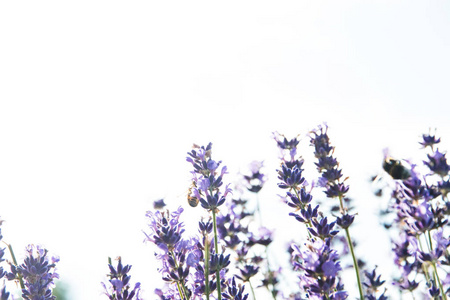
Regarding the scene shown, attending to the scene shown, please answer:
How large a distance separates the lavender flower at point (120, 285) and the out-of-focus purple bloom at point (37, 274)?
273 millimetres

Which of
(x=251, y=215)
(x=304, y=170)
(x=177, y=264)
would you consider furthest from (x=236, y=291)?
(x=251, y=215)

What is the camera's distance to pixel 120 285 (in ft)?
7.31

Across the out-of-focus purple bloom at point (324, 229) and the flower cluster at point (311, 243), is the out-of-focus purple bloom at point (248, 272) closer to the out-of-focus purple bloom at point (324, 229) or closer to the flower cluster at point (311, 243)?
the flower cluster at point (311, 243)

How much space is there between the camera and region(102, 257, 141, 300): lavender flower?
222 cm

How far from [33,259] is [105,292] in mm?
405

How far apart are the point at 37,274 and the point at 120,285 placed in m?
0.45

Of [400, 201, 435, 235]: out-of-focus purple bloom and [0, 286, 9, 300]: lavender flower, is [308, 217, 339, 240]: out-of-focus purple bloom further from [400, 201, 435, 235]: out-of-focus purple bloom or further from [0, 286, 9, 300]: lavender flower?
[0, 286, 9, 300]: lavender flower

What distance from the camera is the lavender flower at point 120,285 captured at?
222 cm

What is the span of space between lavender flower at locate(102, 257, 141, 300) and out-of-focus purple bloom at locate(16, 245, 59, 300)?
273 millimetres

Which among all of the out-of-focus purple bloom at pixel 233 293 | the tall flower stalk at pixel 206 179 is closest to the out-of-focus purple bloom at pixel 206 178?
the tall flower stalk at pixel 206 179

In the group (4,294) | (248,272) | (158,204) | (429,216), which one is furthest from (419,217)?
(4,294)

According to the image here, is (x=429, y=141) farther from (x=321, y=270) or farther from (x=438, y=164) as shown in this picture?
(x=321, y=270)

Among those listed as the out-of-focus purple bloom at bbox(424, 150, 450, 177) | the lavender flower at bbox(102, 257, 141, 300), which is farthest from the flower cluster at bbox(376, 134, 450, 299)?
the lavender flower at bbox(102, 257, 141, 300)

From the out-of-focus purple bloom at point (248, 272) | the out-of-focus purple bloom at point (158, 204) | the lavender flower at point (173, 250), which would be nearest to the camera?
the lavender flower at point (173, 250)
